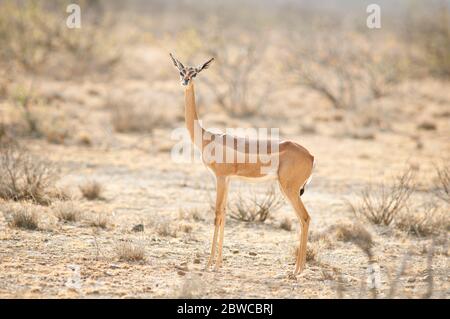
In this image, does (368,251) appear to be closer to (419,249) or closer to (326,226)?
(419,249)

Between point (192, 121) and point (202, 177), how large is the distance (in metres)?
6.06

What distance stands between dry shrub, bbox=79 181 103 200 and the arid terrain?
2cm

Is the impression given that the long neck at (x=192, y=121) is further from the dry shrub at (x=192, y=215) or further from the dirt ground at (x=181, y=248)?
the dry shrub at (x=192, y=215)

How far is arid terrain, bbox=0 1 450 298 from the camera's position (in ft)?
25.3

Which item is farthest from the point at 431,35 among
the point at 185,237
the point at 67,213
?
the point at 67,213

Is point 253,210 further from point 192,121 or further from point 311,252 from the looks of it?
point 192,121

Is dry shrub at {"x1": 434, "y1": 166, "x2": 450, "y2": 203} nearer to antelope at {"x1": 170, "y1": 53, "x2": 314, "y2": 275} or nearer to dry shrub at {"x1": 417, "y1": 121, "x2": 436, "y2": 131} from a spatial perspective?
antelope at {"x1": 170, "y1": 53, "x2": 314, "y2": 275}

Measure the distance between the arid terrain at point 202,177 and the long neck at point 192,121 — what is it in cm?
147

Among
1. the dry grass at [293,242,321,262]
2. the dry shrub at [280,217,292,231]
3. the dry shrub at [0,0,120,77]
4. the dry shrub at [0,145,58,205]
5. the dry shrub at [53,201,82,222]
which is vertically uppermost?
the dry shrub at [0,0,120,77]

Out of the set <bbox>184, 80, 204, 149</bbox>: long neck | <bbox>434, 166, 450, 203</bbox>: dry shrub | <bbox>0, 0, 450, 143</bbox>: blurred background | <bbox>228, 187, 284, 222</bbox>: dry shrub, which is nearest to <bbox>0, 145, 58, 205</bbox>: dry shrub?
<bbox>228, 187, 284, 222</bbox>: dry shrub

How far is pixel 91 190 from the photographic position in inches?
451

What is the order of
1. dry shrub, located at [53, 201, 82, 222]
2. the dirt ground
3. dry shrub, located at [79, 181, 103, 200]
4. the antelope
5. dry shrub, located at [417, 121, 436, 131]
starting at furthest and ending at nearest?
dry shrub, located at [417, 121, 436, 131] → dry shrub, located at [79, 181, 103, 200] → dry shrub, located at [53, 201, 82, 222] → the antelope → the dirt ground

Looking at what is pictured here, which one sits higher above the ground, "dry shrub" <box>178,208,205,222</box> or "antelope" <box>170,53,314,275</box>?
"antelope" <box>170,53,314,275</box>

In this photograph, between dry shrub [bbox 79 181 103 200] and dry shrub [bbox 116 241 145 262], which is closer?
dry shrub [bbox 116 241 145 262]
